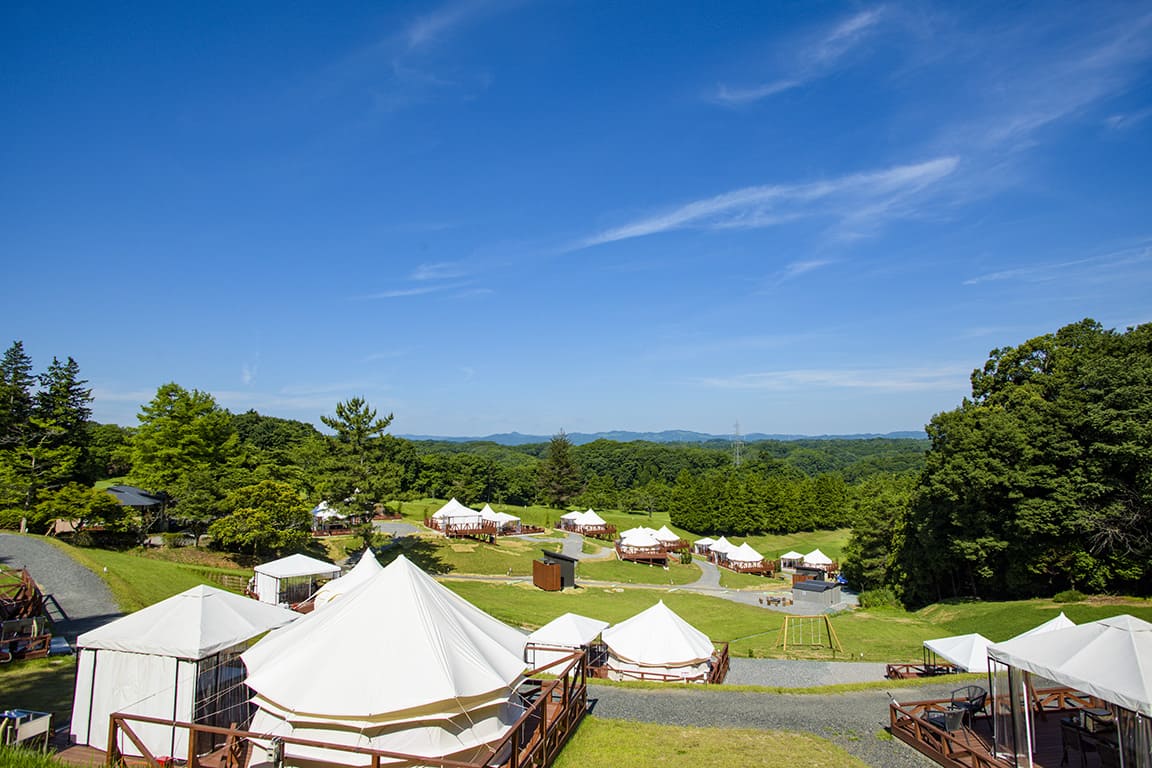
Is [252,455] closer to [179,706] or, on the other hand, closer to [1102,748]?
[179,706]

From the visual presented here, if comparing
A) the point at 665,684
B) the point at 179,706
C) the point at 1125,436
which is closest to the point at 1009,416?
the point at 1125,436

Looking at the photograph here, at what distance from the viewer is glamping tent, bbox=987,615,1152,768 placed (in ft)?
26.0

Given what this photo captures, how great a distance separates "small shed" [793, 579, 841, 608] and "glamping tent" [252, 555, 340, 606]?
25.7m

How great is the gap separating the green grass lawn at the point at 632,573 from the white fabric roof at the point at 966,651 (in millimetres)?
22511

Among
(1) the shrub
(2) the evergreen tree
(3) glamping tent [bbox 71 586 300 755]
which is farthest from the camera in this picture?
(2) the evergreen tree

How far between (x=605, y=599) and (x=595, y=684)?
53.1 ft

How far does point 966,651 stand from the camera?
15.9m

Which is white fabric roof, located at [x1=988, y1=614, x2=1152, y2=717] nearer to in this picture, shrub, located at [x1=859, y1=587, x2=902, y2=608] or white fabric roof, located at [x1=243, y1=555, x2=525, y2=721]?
white fabric roof, located at [x1=243, y1=555, x2=525, y2=721]

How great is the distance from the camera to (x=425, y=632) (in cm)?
870

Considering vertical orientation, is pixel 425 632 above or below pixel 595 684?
above

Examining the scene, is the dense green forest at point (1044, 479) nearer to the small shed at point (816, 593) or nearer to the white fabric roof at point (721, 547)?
the small shed at point (816, 593)

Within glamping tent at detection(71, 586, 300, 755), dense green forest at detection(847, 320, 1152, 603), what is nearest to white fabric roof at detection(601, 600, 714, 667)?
glamping tent at detection(71, 586, 300, 755)

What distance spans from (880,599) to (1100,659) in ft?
96.4

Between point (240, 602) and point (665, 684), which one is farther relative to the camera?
point (665, 684)
